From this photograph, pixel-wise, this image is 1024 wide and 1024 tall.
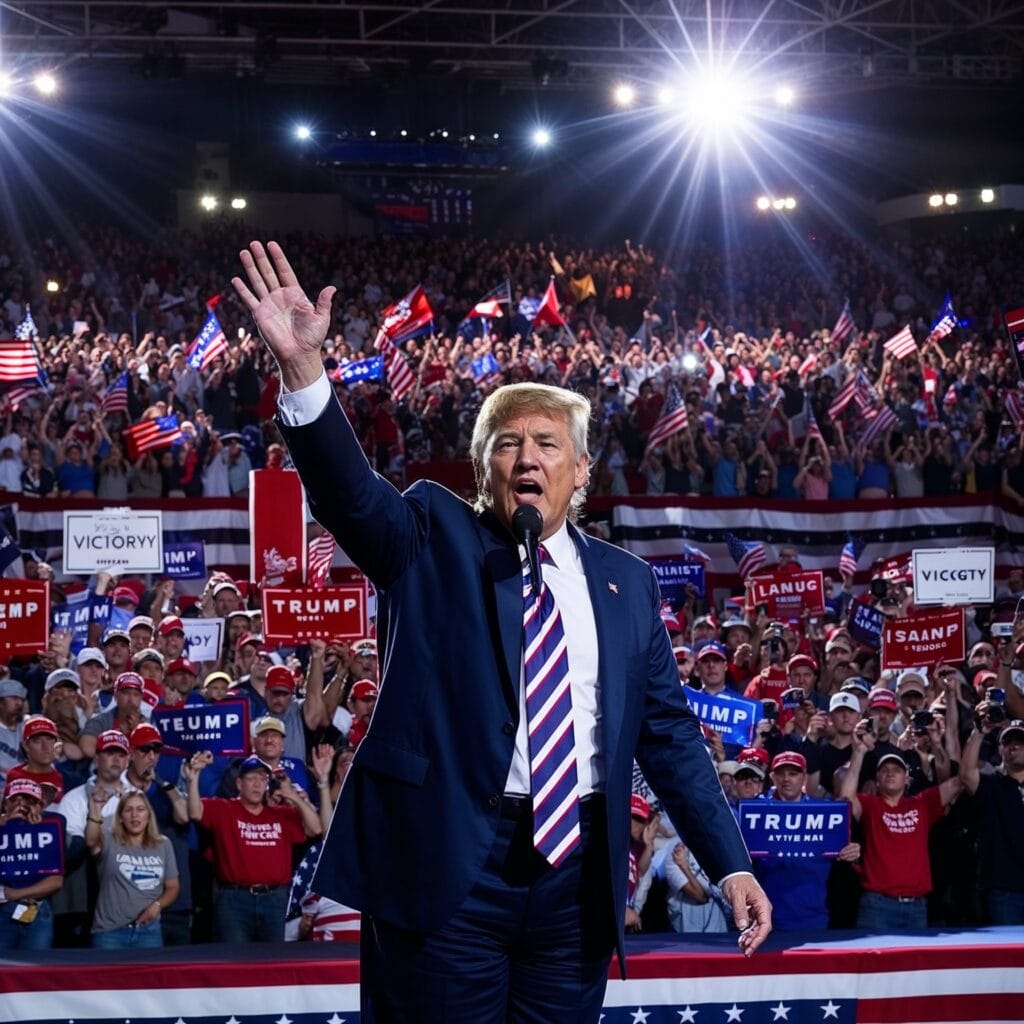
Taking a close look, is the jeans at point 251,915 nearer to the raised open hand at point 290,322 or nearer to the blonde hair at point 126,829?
the blonde hair at point 126,829

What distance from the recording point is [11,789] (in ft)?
24.6

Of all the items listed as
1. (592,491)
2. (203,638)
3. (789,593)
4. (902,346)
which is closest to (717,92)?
(902,346)

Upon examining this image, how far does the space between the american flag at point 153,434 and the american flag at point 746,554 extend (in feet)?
15.4

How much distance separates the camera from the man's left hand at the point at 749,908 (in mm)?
2912

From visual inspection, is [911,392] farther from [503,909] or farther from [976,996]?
[503,909]

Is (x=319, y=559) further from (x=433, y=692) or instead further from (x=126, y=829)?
(x=433, y=692)

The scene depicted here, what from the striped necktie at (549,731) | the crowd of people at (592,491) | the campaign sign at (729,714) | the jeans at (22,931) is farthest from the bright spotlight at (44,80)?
the striped necktie at (549,731)

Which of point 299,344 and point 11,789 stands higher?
point 299,344

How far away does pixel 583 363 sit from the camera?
18734 millimetres

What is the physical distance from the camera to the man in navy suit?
8.72 ft

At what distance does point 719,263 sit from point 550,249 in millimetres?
3029

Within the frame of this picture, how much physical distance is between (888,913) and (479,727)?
20.0ft

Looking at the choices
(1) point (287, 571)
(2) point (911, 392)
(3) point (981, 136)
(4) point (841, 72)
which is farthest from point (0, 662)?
(3) point (981, 136)

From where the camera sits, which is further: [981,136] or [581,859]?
[981,136]
